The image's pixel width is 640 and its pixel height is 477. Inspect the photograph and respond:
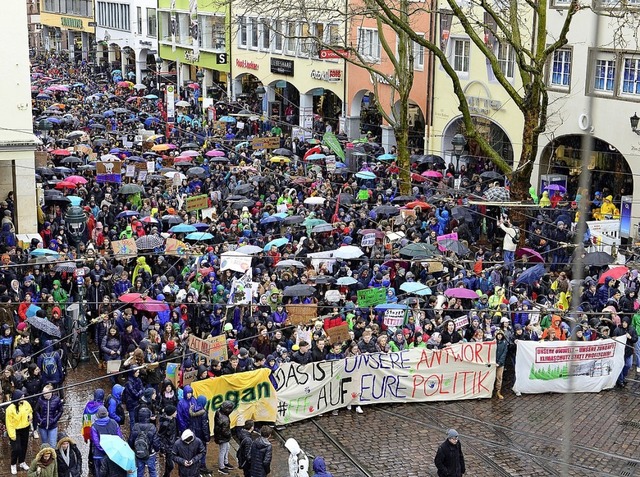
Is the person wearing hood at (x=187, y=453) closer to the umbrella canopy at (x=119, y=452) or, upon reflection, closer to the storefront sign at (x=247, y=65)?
the umbrella canopy at (x=119, y=452)

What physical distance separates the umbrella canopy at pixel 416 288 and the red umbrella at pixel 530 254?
366 cm

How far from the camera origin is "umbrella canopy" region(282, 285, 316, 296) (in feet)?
66.8

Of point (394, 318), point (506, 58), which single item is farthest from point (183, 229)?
point (506, 58)

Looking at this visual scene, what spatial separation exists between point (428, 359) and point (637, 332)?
4.51 metres

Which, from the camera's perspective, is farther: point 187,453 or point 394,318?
point 394,318

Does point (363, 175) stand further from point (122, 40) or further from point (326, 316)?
point (122, 40)

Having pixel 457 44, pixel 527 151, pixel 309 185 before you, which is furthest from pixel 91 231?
pixel 457 44

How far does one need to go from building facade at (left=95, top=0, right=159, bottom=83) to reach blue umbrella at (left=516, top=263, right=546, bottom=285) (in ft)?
164

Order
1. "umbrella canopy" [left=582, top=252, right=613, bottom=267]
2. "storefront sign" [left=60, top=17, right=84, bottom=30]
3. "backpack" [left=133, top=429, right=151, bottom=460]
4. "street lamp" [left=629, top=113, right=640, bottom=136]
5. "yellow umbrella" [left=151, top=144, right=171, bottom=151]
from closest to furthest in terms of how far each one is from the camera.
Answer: "backpack" [left=133, top=429, right=151, bottom=460]
"umbrella canopy" [left=582, top=252, right=613, bottom=267]
"street lamp" [left=629, top=113, right=640, bottom=136]
"yellow umbrella" [left=151, top=144, right=171, bottom=151]
"storefront sign" [left=60, top=17, right=84, bottom=30]

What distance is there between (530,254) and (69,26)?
7230 cm

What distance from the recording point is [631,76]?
30.5 meters

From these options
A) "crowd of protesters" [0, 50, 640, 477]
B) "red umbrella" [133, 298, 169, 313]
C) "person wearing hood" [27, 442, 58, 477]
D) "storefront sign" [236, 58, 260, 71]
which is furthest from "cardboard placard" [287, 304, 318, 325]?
"storefront sign" [236, 58, 260, 71]

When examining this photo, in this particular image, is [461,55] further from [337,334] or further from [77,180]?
[337,334]

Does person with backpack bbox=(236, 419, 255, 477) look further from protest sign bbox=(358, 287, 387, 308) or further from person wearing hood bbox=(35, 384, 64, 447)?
protest sign bbox=(358, 287, 387, 308)
